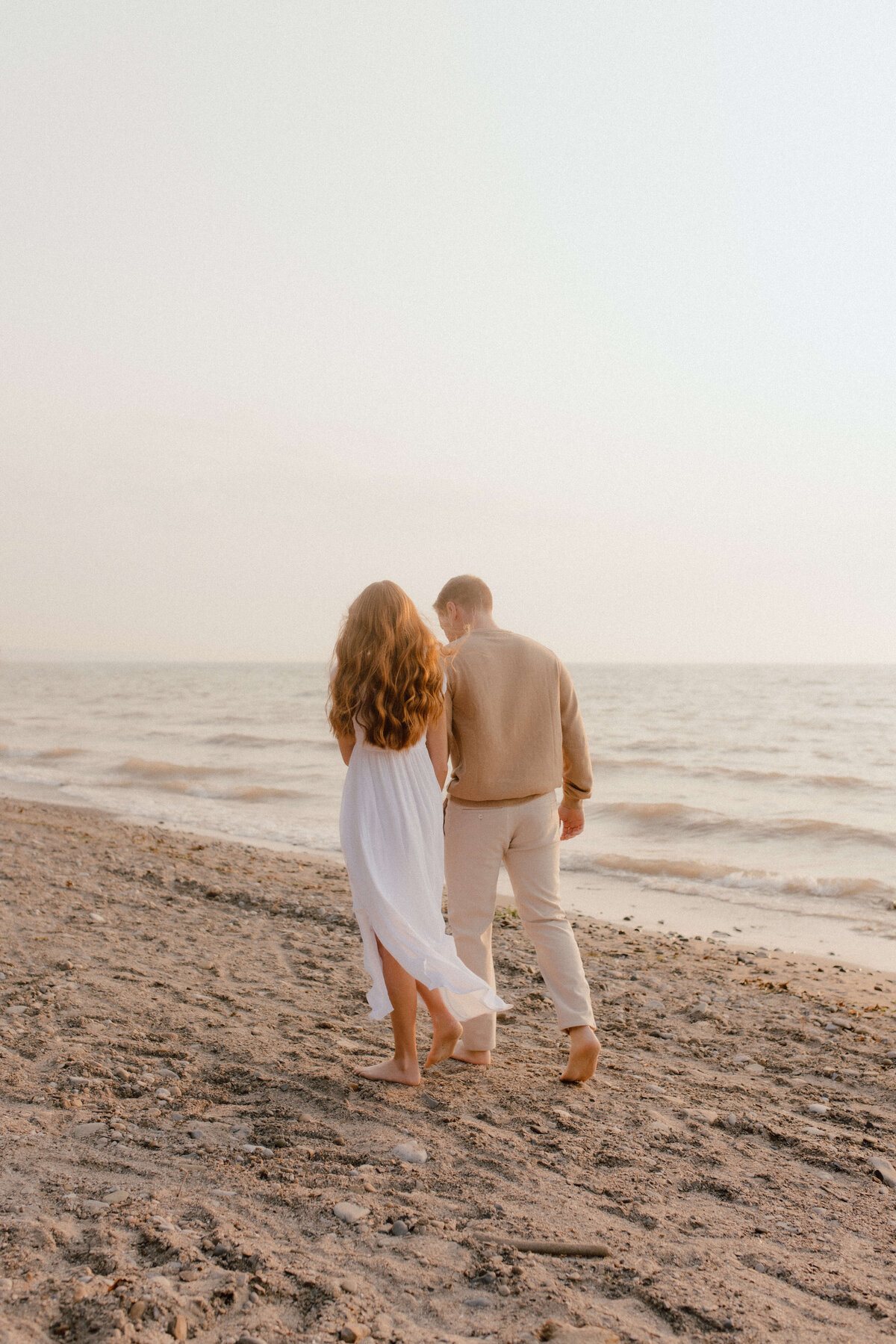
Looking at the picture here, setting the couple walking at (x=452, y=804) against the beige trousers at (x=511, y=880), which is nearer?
the couple walking at (x=452, y=804)

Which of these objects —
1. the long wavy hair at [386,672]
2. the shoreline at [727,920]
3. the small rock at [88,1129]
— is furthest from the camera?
the shoreline at [727,920]

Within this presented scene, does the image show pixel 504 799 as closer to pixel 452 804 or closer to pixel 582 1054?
pixel 452 804

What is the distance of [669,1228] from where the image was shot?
2.76 m

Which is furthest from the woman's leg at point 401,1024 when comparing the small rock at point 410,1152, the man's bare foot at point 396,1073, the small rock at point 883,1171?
the small rock at point 883,1171

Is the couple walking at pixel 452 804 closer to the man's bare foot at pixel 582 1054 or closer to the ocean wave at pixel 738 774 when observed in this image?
the man's bare foot at pixel 582 1054

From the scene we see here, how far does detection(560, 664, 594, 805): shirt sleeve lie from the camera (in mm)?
4113

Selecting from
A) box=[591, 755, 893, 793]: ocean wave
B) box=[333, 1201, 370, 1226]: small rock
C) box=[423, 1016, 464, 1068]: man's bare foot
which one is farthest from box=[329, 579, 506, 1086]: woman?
box=[591, 755, 893, 793]: ocean wave

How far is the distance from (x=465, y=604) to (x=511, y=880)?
1222mm

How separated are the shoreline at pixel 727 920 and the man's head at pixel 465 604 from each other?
4.61m

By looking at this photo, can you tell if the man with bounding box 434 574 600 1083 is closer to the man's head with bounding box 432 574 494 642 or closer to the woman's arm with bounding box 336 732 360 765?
the man's head with bounding box 432 574 494 642

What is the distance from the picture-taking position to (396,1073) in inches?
150

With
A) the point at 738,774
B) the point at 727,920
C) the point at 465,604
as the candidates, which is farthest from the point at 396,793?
the point at 738,774

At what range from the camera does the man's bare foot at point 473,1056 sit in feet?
13.5

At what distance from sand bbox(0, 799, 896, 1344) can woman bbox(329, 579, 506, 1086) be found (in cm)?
53
